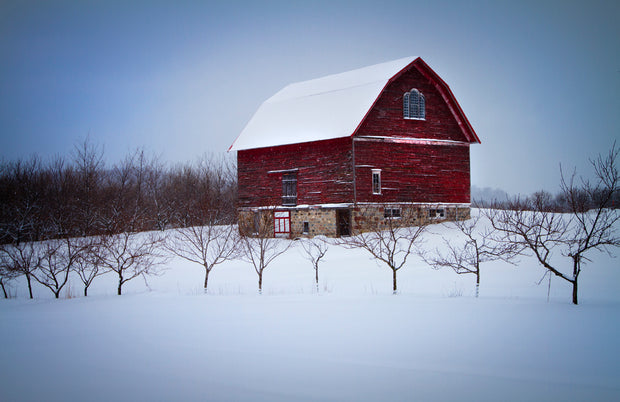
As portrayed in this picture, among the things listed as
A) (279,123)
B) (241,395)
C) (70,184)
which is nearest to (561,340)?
(241,395)

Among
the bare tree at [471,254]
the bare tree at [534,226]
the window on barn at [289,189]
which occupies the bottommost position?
the bare tree at [471,254]

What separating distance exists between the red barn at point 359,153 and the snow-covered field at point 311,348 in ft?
38.0

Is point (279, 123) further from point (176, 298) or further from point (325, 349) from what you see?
point (325, 349)

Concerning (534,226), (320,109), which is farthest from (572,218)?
(320,109)

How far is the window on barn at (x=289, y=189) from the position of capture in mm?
24719

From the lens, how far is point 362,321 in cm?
841

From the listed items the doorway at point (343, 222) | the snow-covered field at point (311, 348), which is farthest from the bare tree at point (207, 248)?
the doorway at point (343, 222)

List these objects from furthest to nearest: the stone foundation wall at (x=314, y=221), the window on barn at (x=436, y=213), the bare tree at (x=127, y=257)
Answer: the window on barn at (x=436, y=213), the stone foundation wall at (x=314, y=221), the bare tree at (x=127, y=257)

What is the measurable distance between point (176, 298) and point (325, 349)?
234 inches

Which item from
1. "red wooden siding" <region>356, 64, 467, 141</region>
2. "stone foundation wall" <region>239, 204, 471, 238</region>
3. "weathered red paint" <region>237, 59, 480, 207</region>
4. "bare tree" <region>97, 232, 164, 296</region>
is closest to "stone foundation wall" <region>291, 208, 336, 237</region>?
"stone foundation wall" <region>239, 204, 471, 238</region>

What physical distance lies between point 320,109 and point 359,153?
3.61m

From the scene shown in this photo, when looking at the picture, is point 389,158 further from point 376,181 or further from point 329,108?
point 329,108

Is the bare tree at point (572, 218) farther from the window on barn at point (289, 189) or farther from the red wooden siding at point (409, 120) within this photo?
the window on barn at point (289, 189)

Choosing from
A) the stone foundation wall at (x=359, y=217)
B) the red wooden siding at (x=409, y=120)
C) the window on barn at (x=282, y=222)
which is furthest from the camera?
the window on barn at (x=282, y=222)
